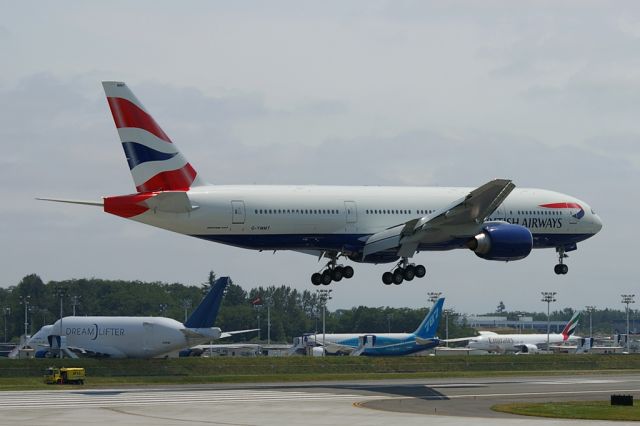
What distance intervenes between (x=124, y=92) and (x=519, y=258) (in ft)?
79.9

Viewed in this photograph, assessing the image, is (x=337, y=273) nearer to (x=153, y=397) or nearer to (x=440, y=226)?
(x=440, y=226)

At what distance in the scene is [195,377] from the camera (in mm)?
83688

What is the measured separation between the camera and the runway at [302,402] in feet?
152

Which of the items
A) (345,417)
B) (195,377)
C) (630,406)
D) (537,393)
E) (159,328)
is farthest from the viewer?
(159,328)

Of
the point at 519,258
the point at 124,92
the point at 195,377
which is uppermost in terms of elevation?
the point at 124,92

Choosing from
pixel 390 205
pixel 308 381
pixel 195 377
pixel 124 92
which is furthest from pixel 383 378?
pixel 124 92

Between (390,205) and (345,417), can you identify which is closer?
(345,417)

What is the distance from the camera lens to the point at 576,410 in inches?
2080

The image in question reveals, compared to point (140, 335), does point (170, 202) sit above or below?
above

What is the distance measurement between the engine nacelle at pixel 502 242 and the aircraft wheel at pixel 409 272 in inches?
169

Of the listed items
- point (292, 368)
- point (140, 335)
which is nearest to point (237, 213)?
point (292, 368)

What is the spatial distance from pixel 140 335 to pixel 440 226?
42.3 meters

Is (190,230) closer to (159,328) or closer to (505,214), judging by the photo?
(505,214)

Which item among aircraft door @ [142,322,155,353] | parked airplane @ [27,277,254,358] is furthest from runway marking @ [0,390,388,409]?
aircraft door @ [142,322,155,353]
